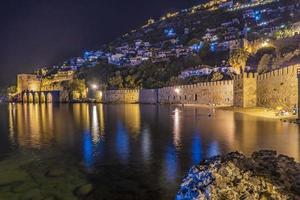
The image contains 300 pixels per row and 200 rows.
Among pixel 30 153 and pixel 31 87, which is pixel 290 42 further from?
pixel 31 87

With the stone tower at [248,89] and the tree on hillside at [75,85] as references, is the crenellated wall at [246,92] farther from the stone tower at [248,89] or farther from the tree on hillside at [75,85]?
the tree on hillside at [75,85]

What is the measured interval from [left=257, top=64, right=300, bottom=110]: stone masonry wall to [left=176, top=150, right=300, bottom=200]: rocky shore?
60.0 feet

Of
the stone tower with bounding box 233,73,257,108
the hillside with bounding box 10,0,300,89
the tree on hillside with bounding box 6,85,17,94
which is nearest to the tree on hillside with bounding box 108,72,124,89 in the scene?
the hillside with bounding box 10,0,300,89

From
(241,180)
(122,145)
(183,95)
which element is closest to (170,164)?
(122,145)

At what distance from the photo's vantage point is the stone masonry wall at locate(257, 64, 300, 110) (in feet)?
73.7

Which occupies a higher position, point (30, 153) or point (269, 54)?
point (269, 54)

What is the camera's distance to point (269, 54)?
161ft

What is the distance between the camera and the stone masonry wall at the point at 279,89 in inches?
884

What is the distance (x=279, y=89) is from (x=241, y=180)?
21.3 m

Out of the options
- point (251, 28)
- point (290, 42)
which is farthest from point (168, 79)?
point (251, 28)

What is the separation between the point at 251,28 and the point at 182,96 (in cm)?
4266

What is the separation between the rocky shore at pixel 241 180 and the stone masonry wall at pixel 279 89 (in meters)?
18.3

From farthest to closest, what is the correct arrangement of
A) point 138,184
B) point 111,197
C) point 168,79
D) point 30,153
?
point 168,79, point 30,153, point 138,184, point 111,197

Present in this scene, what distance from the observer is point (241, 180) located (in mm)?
4828
